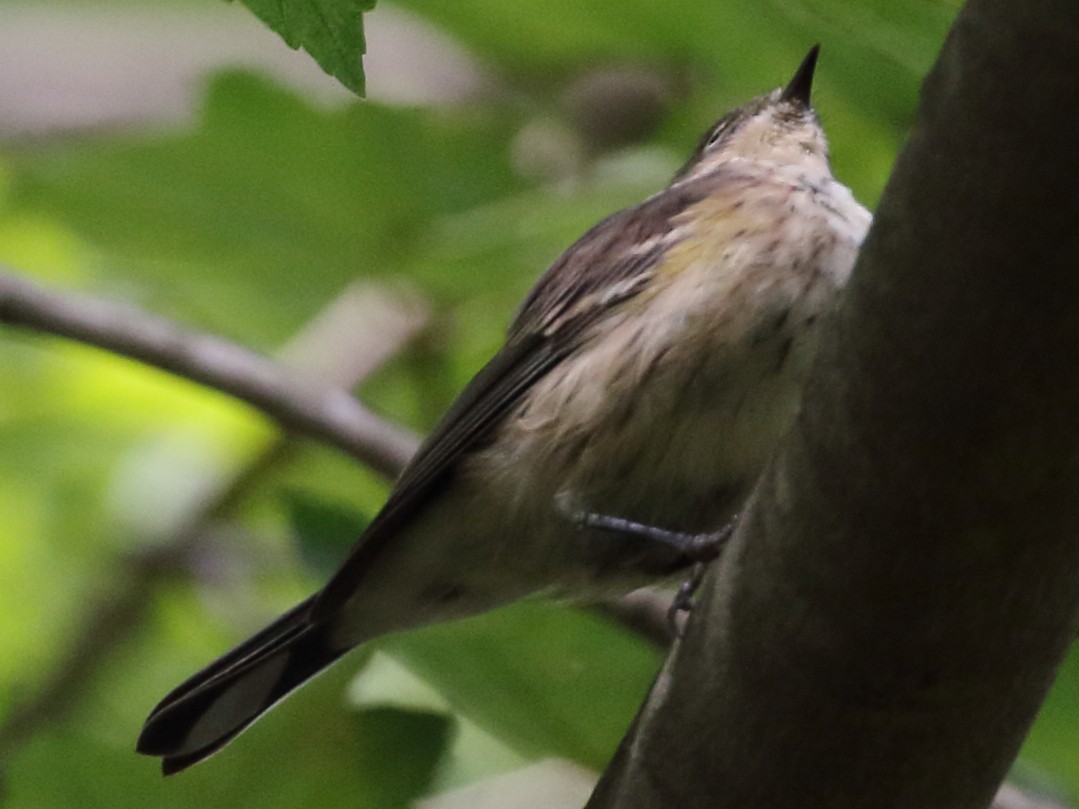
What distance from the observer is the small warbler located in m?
3.47

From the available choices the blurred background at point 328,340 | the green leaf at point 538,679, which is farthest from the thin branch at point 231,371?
the green leaf at point 538,679

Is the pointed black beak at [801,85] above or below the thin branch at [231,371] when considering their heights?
above

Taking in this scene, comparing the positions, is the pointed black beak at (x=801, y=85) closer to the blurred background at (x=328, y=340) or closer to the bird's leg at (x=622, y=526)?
the blurred background at (x=328, y=340)

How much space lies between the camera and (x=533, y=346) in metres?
3.94

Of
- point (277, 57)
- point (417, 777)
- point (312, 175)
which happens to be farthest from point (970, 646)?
point (277, 57)

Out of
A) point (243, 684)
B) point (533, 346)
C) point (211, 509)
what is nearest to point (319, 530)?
point (243, 684)

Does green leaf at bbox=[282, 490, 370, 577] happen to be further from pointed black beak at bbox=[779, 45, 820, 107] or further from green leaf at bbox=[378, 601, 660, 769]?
pointed black beak at bbox=[779, 45, 820, 107]

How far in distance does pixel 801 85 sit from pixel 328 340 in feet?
5.76

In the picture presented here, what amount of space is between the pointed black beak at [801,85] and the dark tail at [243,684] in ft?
6.07

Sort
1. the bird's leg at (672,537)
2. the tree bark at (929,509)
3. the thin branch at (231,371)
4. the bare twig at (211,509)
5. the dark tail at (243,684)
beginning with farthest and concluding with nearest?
the bare twig at (211,509) → the thin branch at (231,371) → the dark tail at (243,684) → the bird's leg at (672,537) → the tree bark at (929,509)

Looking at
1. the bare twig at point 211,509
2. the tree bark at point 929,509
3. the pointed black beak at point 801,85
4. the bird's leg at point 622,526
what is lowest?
the bare twig at point 211,509

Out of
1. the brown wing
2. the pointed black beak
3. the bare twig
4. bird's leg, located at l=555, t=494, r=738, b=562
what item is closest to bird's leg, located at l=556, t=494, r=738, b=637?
bird's leg, located at l=555, t=494, r=738, b=562

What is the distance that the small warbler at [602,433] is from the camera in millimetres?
3473

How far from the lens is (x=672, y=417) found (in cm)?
350
